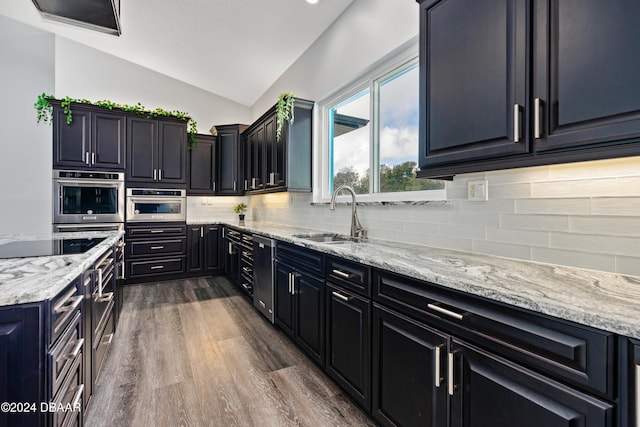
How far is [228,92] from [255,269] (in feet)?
11.7

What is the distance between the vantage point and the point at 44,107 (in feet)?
13.3

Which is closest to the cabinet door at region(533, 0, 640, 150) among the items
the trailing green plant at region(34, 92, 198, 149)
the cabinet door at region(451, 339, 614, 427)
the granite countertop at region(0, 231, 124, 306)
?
the cabinet door at region(451, 339, 614, 427)

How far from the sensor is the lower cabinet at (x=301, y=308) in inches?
82.0

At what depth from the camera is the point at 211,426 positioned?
1.63 meters

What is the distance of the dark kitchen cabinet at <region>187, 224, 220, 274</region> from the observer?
15.8 feet

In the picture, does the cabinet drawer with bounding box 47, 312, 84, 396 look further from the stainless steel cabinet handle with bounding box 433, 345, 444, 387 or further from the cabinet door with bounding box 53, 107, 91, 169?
the cabinet door with bounding box 53, 107, 91, 169

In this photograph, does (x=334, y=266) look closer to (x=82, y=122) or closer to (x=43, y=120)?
(x=82, y=122)

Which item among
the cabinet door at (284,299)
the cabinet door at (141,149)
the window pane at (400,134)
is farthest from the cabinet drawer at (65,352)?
the cabinet door at (141,149)

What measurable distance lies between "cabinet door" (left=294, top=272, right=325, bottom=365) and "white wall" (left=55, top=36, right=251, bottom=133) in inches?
168

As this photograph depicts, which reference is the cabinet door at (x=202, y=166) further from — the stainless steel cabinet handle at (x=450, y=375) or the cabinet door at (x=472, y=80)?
the stainless steel cabinet handle at (x=450, y=375)

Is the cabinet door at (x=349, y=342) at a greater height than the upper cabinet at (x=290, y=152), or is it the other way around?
the upper cabinet at (x=290, y=152)

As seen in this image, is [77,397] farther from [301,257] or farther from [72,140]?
[72,140]

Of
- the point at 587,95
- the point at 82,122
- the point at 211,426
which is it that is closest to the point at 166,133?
the point at 82,122

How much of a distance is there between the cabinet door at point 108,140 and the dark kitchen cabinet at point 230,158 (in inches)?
54.7
